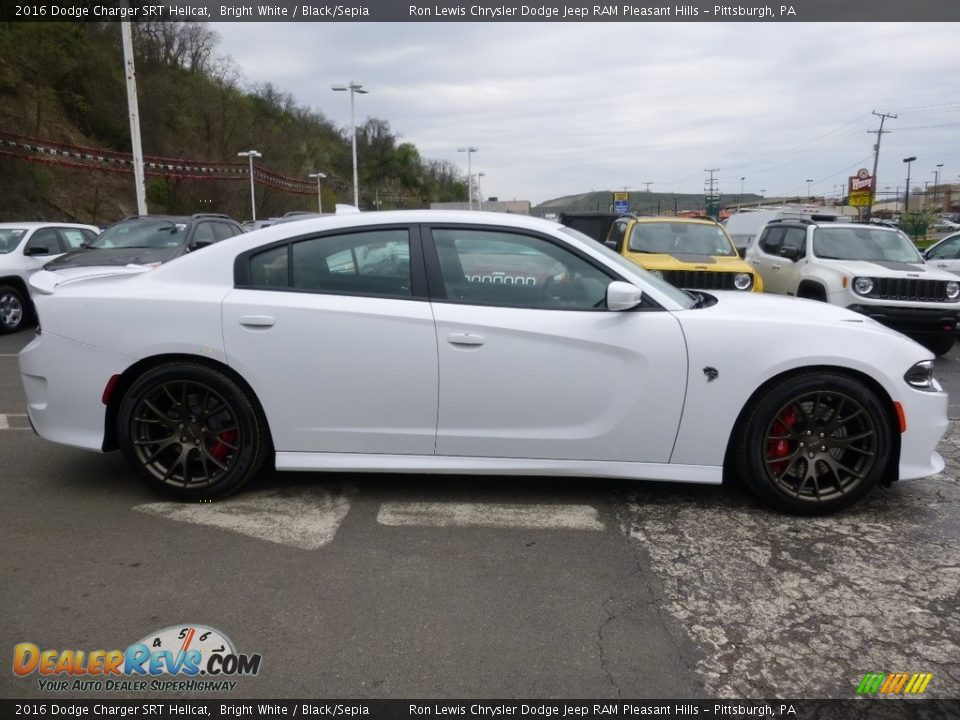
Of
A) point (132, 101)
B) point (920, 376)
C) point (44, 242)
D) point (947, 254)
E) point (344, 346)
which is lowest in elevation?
point (920, 376)

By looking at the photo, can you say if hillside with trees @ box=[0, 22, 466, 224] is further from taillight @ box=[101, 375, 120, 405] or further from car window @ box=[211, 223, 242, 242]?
taillight @ box=[101, 375, 120, 405]

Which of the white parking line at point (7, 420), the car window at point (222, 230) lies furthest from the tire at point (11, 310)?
the white parking line at point (7, 420)

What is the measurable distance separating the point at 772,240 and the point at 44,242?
1134 cm

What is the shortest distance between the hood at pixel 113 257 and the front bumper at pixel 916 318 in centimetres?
912

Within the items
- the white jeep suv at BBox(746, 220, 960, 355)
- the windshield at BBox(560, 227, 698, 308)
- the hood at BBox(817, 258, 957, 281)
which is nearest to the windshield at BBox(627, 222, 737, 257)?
the white jeep suv at BBox(746, 220, 960, 355)

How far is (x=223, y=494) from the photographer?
4.05 metres

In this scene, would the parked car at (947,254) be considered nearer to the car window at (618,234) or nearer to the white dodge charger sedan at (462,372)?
the car window at (618,234)

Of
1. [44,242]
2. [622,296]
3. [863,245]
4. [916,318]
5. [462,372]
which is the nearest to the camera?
[622,296]

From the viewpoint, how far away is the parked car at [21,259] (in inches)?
411

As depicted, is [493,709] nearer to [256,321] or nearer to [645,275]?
[256,321]

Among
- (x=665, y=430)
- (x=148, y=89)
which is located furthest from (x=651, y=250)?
(x=148, y=89)

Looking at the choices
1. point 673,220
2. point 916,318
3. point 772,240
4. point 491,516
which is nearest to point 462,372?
point 491,516

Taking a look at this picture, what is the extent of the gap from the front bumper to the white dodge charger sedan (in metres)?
5.37

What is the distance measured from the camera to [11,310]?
10.5 metres
